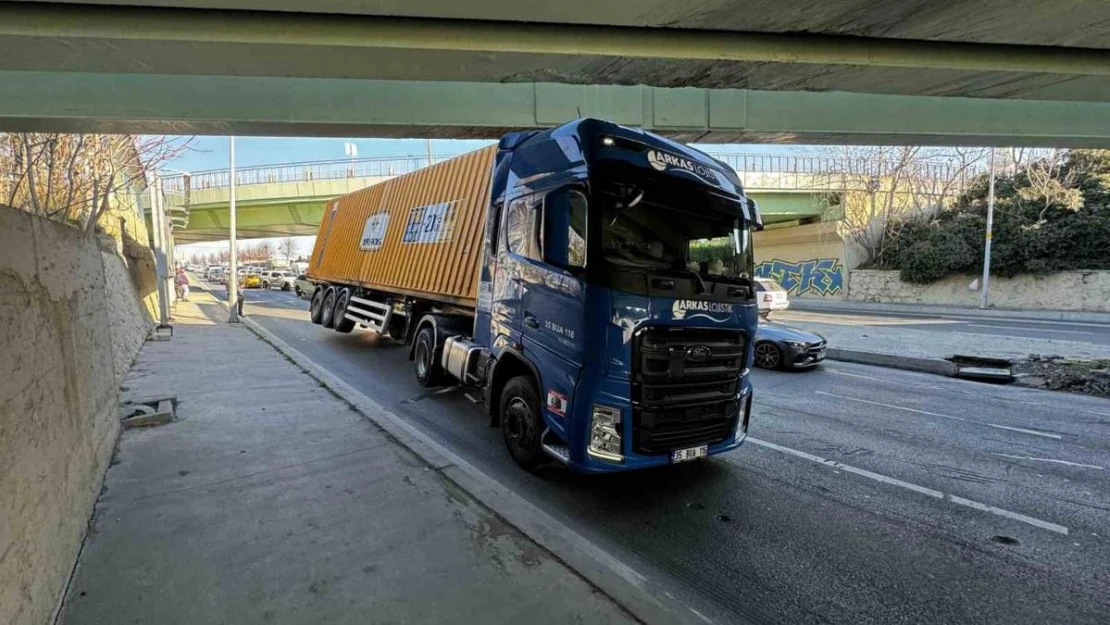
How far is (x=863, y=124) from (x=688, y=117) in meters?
2.17

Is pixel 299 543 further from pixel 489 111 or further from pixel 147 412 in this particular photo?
pixel 489 111

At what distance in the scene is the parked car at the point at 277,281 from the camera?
41656mm

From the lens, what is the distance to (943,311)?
966 inches

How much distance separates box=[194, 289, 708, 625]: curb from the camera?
9.22 feet

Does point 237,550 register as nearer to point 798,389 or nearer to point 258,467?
point 258,467

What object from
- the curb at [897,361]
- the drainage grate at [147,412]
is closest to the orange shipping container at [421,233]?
the drainage grate at [147,412]

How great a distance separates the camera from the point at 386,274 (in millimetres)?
11000

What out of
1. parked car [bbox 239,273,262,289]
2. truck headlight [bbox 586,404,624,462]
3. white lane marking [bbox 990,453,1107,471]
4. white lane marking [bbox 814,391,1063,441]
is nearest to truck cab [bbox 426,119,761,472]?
truck headlight [bbox 586,404,624,462]

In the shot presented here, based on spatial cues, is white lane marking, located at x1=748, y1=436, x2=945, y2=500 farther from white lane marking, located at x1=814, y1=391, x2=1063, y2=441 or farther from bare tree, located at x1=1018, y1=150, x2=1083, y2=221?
bare tree, located at x1=1018, y1=150, x2=1083, y2=221

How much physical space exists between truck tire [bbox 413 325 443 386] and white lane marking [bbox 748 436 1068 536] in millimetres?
4721

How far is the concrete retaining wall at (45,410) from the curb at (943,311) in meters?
27.0

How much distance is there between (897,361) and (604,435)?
1015 cm

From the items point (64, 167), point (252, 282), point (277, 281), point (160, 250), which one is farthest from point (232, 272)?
point (252, 282)

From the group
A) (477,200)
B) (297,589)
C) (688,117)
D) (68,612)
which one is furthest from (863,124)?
(68,612)
